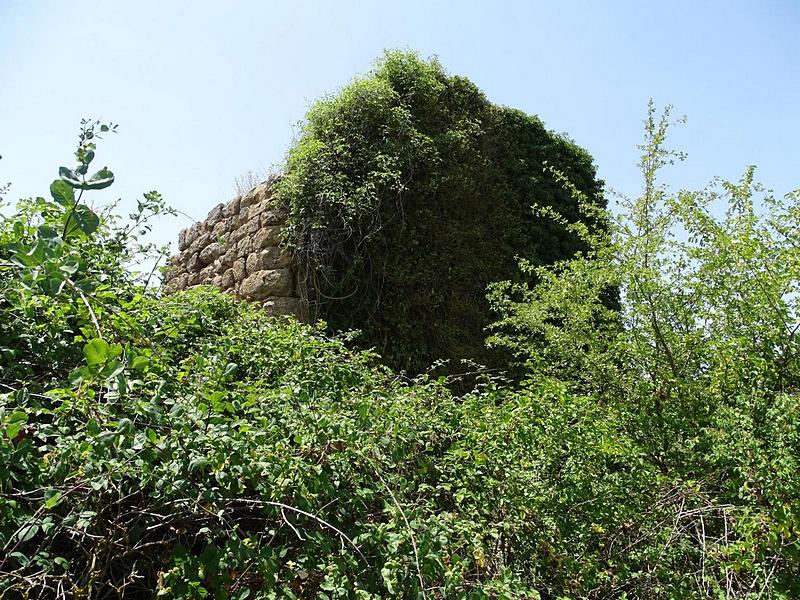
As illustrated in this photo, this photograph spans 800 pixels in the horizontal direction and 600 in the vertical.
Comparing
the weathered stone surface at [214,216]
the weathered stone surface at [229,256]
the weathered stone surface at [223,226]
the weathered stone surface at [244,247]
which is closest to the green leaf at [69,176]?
the weathered stone surface at [244,247]

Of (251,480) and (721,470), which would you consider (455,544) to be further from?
(721,470)

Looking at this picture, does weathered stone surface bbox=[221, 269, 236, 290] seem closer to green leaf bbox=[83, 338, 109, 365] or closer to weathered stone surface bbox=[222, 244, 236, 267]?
weathered stone surface bbox=[222, 244, 236, 267]

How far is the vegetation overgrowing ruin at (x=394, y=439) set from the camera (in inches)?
63.1

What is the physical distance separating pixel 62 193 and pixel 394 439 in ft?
4.11

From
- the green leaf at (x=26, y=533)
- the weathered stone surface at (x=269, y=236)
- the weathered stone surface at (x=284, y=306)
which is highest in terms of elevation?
the weathered stone surface at (x=269, y=236)

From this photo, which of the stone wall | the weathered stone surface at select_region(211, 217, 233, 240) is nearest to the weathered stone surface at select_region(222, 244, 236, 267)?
the stone wall

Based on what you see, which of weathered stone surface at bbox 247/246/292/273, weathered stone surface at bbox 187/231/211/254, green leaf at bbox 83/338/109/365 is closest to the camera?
green leaf at bbox 83/338/109/365

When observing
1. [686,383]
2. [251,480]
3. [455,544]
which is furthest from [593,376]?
[251,480]

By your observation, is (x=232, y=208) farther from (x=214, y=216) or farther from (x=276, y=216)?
(x=276, y=216)

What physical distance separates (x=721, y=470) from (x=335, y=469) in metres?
1.78

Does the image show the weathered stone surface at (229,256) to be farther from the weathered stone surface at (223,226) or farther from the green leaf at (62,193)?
the green leaf at (62,193)

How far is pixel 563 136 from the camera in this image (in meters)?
8.09

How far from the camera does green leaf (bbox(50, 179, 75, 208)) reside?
1443mm

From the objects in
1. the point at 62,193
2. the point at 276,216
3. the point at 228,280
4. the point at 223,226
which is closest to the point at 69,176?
→ the point at 62,193
